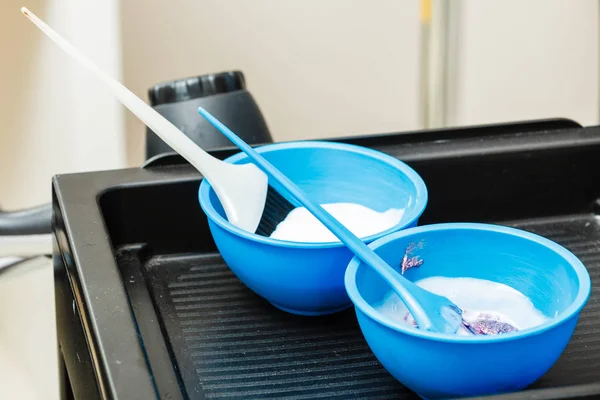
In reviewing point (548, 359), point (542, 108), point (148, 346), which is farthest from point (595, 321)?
point (542, 108)

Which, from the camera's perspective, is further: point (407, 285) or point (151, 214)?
point (151, 214)

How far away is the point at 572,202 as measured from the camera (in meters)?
0.69

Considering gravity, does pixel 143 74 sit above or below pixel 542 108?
above

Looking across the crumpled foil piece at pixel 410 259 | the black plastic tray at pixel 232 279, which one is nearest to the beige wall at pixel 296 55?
the black plastic tray at pixel 232 279

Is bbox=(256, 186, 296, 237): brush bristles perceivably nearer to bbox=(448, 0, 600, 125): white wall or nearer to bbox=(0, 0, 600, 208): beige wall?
bbox=(0, 0, 600, 208): beige wall

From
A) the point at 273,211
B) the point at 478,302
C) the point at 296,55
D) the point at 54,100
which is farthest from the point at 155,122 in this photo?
the point at 296,55

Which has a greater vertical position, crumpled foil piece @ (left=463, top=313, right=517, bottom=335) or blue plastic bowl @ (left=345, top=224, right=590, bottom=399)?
blue plastic bowl @ (left=345, top=224, right=590, bottom=399)

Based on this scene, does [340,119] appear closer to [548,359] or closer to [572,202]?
[572,202]

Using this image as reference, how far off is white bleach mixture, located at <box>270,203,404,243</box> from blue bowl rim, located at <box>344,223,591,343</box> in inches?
3.1

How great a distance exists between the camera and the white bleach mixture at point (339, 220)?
60cm

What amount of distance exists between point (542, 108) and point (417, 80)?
25 cm

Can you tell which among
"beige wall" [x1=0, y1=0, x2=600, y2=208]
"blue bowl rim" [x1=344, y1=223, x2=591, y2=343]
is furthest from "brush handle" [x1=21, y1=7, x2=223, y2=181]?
"beige wall" [x1=0, y1=0, x2=600, y2=208]

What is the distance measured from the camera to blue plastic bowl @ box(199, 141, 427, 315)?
0.53 m

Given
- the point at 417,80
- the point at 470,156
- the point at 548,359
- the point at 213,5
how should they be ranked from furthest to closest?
the point at 417,80 < the point at 213,5 < the point at 470,156 < the point at 548,359
